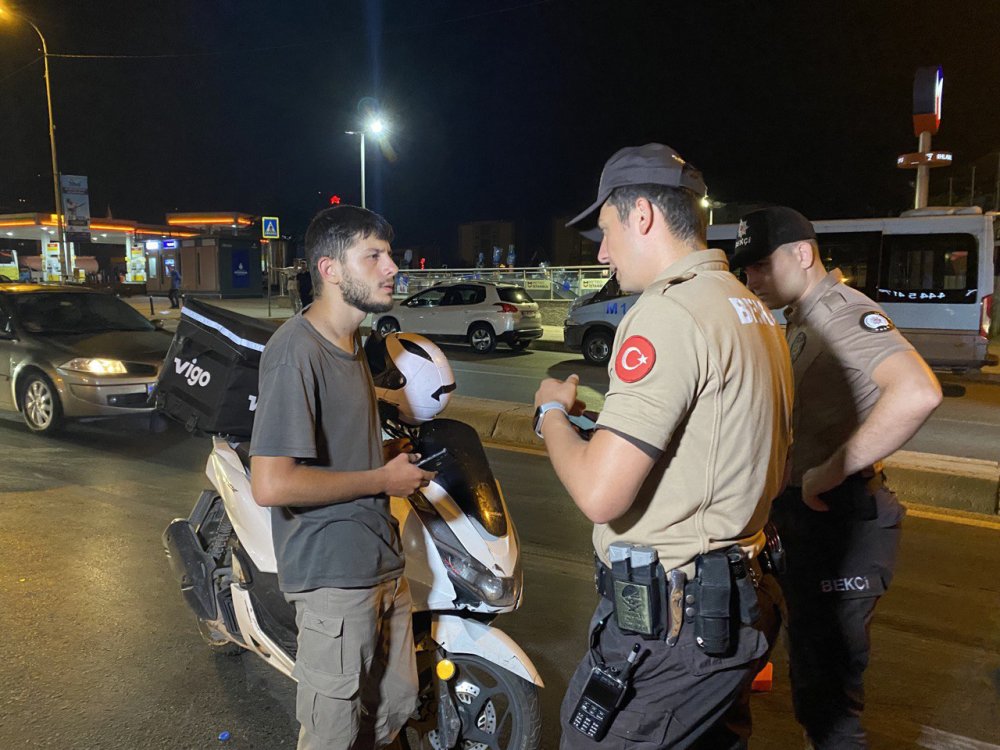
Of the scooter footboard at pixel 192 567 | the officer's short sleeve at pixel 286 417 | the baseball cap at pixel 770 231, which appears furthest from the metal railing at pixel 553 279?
the officer's short sleeve at pixel 286 417

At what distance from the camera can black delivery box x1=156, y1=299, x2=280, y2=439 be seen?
258 centimetres

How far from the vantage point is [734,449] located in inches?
63.4

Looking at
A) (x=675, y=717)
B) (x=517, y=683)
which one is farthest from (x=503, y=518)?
(x=675, y=717)

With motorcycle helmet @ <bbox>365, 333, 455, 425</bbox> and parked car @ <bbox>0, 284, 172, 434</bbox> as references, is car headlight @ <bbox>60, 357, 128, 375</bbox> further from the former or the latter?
motorcycle helmet @ <bbox>365, 333, 455, 425</bbox>

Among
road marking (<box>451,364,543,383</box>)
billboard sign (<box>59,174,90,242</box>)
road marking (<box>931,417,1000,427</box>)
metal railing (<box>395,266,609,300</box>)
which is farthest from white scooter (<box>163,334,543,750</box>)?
billboard sign (<box>59,174,90,242</box>)

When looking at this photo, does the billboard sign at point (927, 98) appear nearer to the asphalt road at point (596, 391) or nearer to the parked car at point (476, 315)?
the asphalt road at point (596, 391)

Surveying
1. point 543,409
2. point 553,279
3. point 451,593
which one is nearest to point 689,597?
point 543,409

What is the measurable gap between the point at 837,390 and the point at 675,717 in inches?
50.9

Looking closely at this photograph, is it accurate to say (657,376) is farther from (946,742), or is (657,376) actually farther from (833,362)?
(946,742)

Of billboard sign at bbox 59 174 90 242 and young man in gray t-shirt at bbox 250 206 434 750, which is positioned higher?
billboard sign at bbox 59 174 90 242

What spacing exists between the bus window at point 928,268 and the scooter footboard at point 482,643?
13.8 m

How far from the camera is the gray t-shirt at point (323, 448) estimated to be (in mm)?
1970

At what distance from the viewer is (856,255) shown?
46.4 ft

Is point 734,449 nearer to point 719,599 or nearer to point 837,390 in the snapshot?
point 719,599
